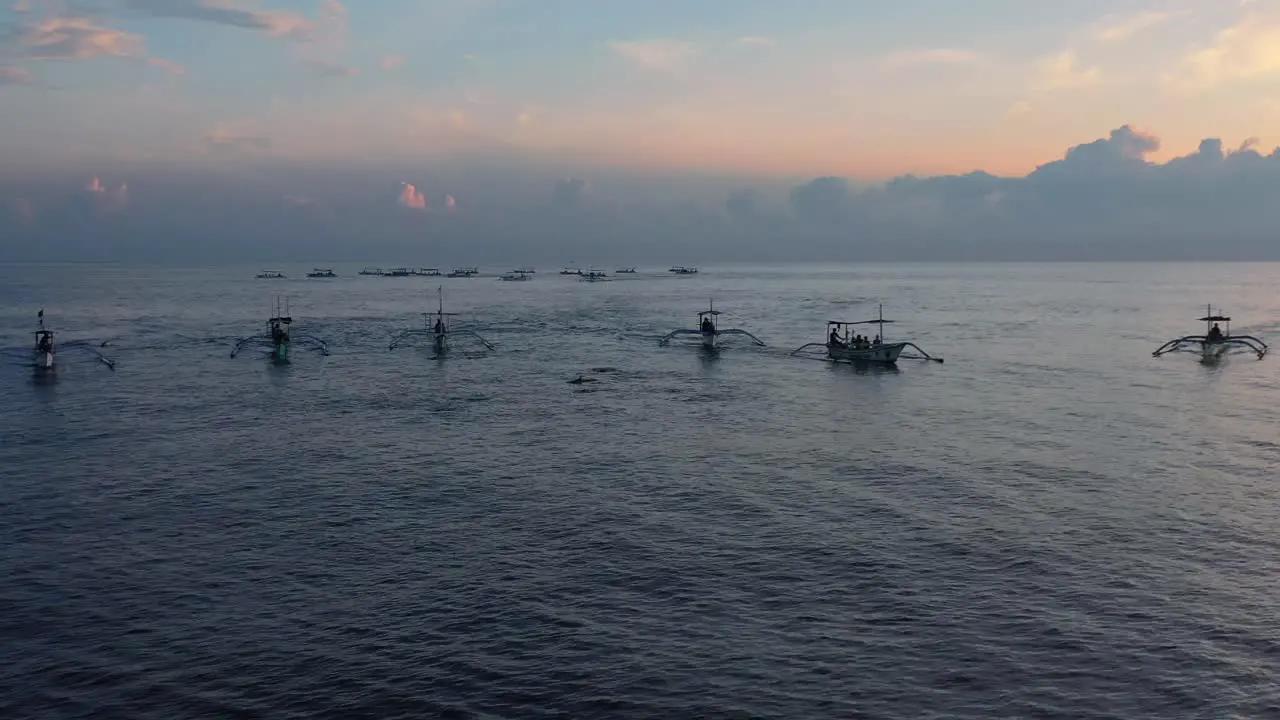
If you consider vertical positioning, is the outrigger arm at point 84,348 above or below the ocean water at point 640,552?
above

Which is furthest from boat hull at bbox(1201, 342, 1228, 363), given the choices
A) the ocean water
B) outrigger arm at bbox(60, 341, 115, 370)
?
outrigger arm at bbox(60, 341, 115, 370)

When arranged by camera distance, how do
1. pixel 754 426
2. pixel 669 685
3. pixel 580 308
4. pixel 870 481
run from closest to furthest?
pixel 669 685 → pixel 870 481 → pixel 754 426 → pixel 580 308

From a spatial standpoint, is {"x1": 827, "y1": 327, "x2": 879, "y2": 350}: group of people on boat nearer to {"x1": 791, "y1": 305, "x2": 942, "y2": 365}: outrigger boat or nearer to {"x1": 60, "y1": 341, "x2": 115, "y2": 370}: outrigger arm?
{"x1": 791, "y1": 305, "x2": 942, "y2": 365}: outrigger boat

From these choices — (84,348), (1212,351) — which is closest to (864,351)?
(1212,351)

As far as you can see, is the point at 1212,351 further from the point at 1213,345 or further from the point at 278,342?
the point at 278,342

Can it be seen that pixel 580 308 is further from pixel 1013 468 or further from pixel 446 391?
pixel 1013 468

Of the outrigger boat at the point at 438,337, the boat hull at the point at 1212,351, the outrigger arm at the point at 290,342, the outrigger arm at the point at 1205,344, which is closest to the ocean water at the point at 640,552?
the boat hull at the point at 1212,351

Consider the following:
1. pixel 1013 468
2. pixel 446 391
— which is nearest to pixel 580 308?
pixel 446 391

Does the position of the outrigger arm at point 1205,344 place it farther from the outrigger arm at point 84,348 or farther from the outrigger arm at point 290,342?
the outrigger arm at point 84,348
